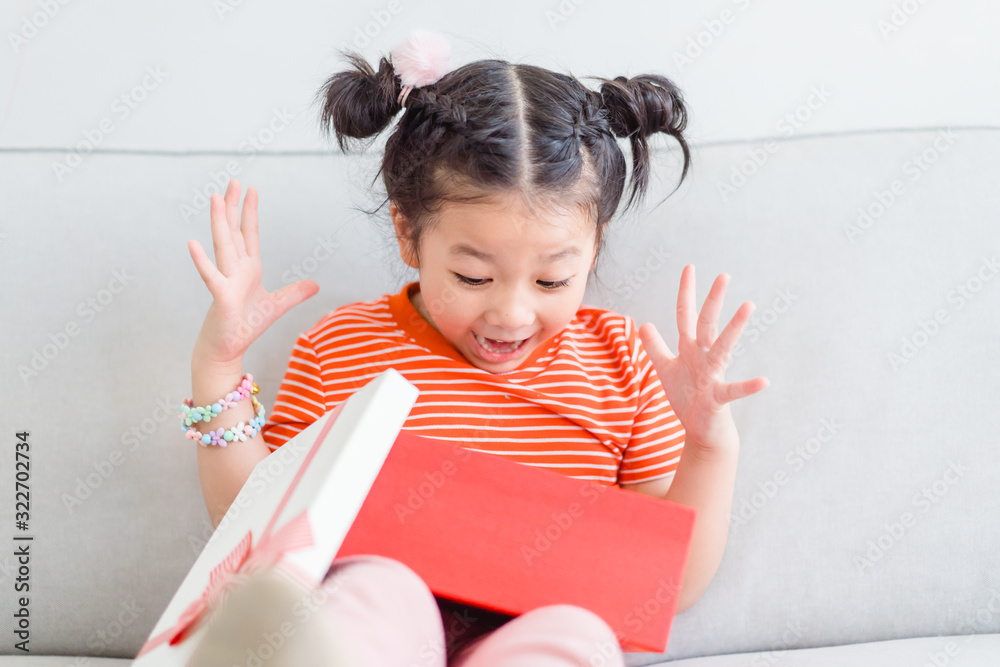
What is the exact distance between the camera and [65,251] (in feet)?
2.86

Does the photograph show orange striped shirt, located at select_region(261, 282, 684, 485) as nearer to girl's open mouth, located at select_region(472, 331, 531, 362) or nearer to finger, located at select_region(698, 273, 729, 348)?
girl's open mouth, located at select_region(472, 331, 531, 362)

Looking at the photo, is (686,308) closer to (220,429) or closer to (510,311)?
(510,311)

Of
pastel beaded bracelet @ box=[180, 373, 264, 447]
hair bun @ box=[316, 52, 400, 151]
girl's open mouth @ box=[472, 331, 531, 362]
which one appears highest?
hair bun @ box=[316, 52, 400, 151]

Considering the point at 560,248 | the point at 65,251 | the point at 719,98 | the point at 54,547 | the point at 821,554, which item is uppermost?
the point at 719,98

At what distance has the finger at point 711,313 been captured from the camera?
0.67 m

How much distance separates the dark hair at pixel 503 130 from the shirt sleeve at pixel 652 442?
0.19 meters

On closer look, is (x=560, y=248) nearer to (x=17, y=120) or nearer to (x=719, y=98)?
(x=719, y=98)

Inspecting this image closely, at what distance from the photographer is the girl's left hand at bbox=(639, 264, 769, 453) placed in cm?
67

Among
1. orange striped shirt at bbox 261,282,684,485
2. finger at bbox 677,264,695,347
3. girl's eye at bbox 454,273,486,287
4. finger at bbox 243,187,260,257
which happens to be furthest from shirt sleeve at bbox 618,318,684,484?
finger at bbox 243,187,260,257

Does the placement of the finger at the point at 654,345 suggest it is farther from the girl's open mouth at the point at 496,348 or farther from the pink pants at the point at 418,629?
the pink pants at the point at 418,629

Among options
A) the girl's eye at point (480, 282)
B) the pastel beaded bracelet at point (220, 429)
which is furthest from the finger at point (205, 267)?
the girl's eye at point (480, 282)

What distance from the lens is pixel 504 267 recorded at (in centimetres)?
71

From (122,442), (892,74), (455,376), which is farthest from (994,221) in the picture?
(122,442)

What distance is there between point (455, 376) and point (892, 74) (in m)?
0.80
